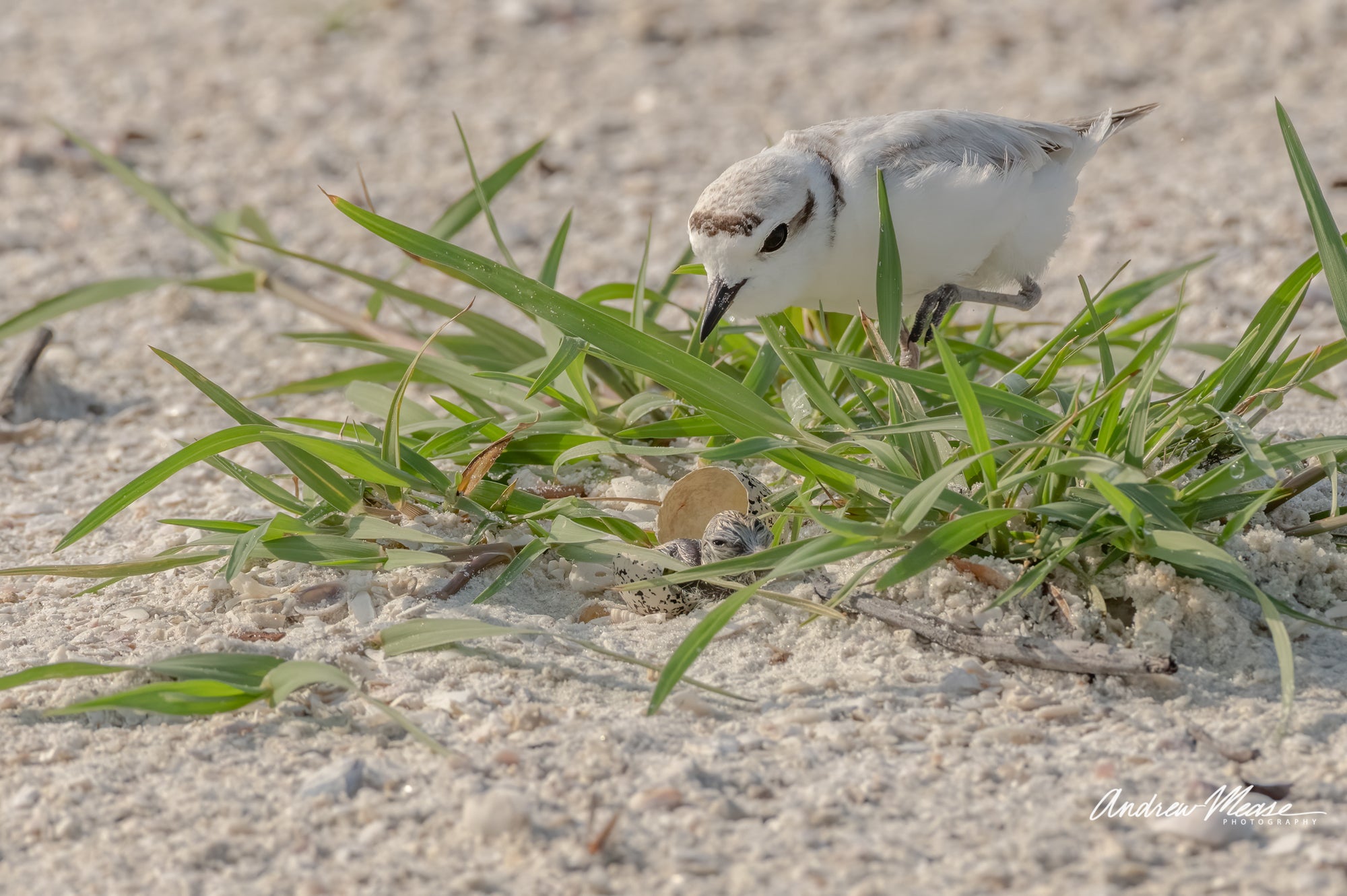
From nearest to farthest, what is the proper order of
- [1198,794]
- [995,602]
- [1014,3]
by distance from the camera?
[1198,794], [995,602], [1014,3]

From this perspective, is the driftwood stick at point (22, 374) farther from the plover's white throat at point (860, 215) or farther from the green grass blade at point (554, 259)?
the plover's white throat at point (860, 215)

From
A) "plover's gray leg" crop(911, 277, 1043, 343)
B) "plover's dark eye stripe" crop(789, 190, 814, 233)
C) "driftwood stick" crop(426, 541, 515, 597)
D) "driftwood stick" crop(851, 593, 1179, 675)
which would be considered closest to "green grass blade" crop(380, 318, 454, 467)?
"driftwood stick" crop(426, 541, 515, 597)

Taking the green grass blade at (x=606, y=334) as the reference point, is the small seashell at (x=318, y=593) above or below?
below

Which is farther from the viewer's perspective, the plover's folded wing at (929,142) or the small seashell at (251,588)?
the plover's folded wing at (929,142)

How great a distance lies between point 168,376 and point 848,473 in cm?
238

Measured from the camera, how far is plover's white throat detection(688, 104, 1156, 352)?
271 cm

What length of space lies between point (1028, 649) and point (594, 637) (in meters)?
0.71

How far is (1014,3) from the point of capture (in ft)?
21.4

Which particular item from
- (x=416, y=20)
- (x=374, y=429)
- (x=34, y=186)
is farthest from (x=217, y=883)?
(x=416, y=20)

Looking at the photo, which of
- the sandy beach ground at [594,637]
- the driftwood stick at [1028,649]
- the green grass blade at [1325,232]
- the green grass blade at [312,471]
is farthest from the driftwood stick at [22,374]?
the green grass blade at [1325,232]

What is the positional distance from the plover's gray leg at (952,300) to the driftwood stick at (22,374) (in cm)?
238

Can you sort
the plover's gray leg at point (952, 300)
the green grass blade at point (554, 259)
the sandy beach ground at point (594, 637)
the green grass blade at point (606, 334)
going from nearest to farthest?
the sandy beach ground at point (594, 637) < the green grass blade at point (606, 334) < the plover's gray leg at point (952, 300) < the green grass blade at point (554, 259)

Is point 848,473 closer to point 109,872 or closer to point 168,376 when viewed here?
point 109,872

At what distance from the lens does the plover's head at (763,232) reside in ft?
8.84
